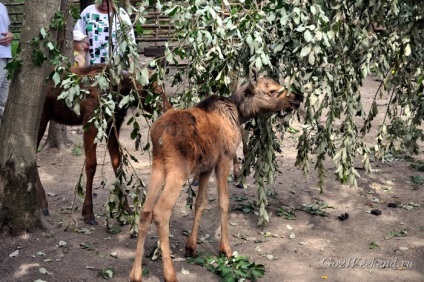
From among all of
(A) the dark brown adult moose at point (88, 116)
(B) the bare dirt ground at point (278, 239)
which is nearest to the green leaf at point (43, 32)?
(A) the dark brown adult moose at point (88, 116)

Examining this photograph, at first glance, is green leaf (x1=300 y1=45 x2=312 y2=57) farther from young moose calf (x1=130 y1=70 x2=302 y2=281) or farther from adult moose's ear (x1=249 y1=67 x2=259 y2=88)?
adult moose's ear (x1=249 y1=67 x2=259 y2=88)

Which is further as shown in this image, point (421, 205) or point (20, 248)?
point (421, 205)

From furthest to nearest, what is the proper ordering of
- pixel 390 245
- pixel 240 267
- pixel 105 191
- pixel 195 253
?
A: pixel 105 191 → pixel 390 245 → pixel 195 253 → pixel 240 267

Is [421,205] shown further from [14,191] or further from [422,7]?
[14,191]

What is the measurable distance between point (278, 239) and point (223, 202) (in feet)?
2.97

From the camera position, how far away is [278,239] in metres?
6.36

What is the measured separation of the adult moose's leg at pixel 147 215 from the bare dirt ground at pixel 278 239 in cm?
25

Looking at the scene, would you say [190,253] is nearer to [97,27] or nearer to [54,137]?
[97,27]

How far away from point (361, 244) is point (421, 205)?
1433 millimetres

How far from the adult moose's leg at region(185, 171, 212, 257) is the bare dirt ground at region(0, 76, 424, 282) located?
125mm

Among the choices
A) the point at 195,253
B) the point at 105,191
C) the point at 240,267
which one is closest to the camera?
the point at 240,267

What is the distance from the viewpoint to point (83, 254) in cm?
559

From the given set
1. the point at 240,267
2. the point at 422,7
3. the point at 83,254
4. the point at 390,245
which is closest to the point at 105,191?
the point at 83,254

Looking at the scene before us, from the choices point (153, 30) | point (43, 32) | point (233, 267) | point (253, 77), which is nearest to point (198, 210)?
point (233, 267)
